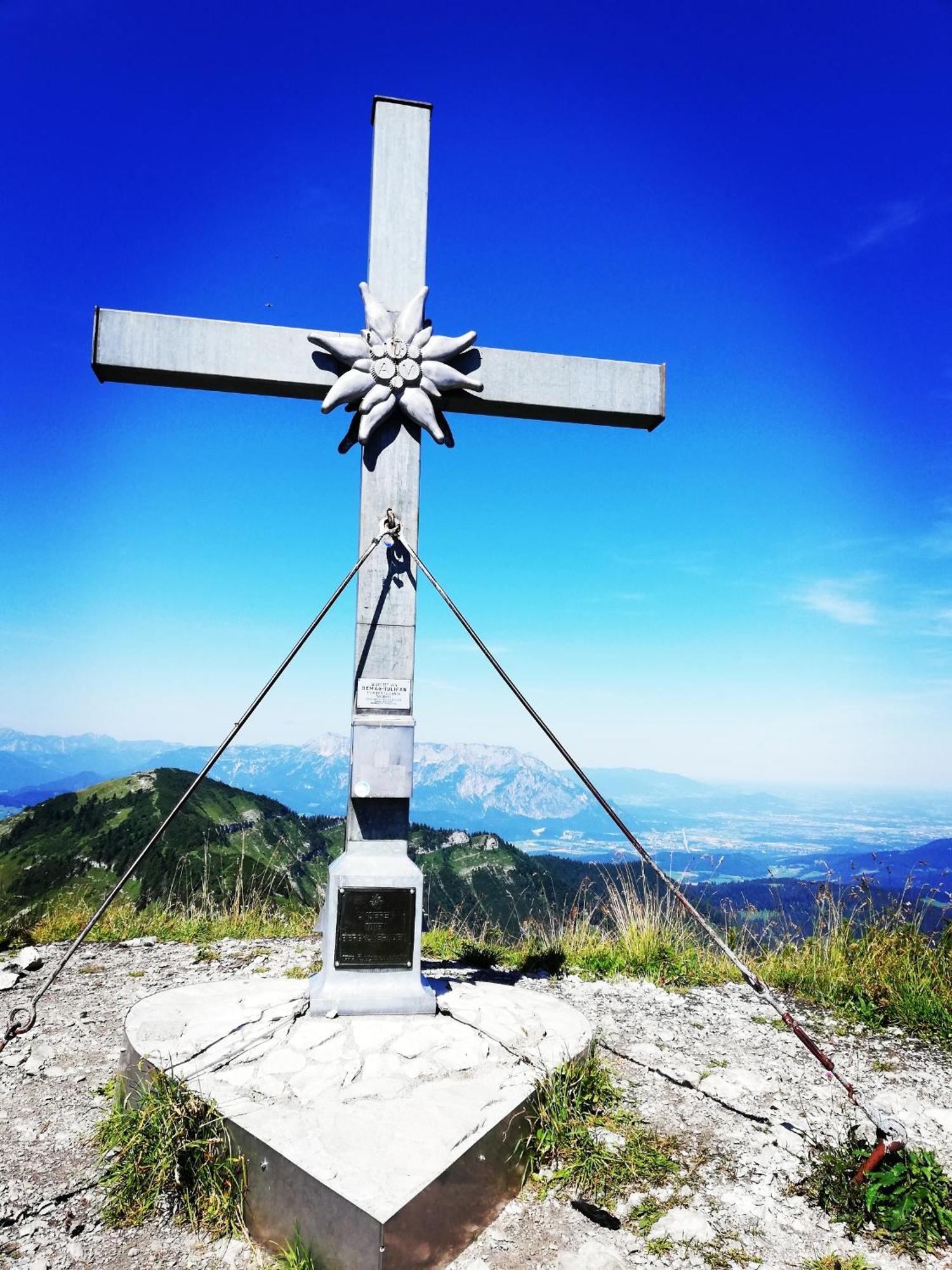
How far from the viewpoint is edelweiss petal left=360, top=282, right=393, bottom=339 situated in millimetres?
4906

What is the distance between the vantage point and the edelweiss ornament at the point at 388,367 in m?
4.89

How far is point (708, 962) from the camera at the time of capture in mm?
6820

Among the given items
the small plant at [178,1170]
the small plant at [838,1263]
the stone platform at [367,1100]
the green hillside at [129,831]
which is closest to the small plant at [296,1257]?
the stone platform at [367,1100]

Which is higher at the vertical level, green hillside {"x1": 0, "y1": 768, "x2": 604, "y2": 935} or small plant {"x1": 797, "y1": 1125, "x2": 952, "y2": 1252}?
small plant {"x1": 797, "y1": 1125, "x2": 952, "y2": 1252}

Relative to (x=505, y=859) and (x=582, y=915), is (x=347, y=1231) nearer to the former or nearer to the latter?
(x=582, y=915)

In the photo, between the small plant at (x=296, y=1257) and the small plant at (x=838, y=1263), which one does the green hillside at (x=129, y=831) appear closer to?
the small plant at (x=296, y=1257)

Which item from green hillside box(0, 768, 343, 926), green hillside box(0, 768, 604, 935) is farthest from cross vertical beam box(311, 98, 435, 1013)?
green hillside box(0, 768, 343, 926)

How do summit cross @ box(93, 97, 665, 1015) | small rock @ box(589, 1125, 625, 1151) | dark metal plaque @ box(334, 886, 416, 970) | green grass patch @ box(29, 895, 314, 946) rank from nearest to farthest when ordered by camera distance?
small rock @ box(589, 1125, 625, 1151), dark metal plaque @ box(334, 886, 416, 970), summit cross @ box(93, 97, 665, 1015), green grass patch @ box(29, 895, 314, 946)

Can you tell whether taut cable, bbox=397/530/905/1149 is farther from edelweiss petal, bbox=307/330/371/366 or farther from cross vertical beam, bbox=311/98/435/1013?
edelweiss petal, bbox=307/330/371/366

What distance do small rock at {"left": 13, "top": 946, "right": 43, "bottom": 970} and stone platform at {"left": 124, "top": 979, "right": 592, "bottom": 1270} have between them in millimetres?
2498

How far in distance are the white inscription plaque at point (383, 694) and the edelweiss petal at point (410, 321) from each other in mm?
2202

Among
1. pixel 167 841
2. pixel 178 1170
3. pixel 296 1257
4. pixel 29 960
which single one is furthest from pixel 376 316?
pixel 167 841

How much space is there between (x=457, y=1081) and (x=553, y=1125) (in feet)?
1.62

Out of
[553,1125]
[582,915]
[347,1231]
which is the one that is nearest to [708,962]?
[582,915]
